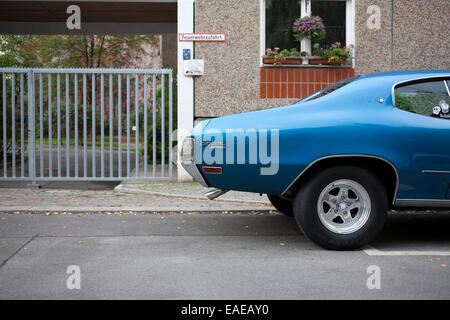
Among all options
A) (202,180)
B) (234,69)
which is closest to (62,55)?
(234,69)

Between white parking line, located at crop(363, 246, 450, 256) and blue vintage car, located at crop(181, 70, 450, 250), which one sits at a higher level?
blue vintage car, located at crop(181, 70, 450, 250)

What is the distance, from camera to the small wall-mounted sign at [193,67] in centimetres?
1071

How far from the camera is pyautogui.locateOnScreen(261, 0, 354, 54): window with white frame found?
1095 centimetres

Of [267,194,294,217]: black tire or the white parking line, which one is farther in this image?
[267,194,294,217]: black tire

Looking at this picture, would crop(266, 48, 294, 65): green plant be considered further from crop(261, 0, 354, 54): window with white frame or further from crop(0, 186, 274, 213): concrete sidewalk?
crop(0, 186, 274, 213): concrete sidewalk

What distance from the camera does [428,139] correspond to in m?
5.29

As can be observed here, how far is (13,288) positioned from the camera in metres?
4.20

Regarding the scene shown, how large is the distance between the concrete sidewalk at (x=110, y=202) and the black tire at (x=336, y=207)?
255 cm

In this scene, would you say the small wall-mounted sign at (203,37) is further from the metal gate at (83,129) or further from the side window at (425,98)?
the side window at (425,98)

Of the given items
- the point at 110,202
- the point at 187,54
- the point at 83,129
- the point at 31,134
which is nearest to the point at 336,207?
the point at 110,202

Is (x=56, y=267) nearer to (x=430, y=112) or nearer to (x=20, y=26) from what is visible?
(x=430, y=112)

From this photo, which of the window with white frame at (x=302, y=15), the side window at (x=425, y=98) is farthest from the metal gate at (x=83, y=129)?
the side window at (x=425, y=98)

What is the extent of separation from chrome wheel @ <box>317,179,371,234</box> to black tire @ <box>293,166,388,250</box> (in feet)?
0.09

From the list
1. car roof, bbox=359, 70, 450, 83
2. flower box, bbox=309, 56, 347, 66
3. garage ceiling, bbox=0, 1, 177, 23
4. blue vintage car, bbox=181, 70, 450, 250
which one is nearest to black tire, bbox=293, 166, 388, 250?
blue vintage car, bbox=181, 70, 450, 250
